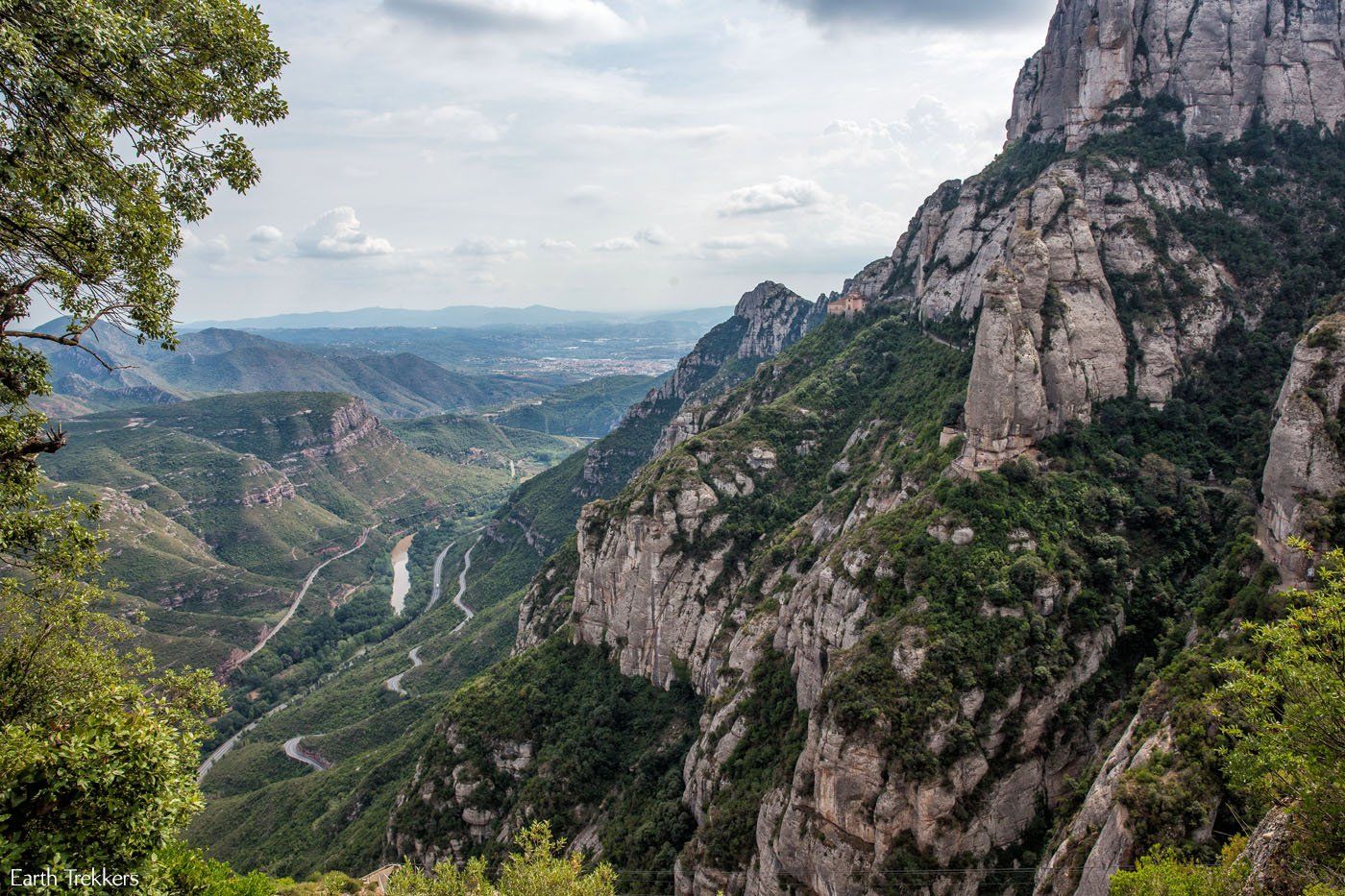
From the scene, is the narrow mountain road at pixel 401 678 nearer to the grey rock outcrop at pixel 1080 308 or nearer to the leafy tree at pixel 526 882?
the leafy tree at pixel 526 882

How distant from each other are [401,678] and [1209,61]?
7059 inches

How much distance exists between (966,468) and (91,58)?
199 feet

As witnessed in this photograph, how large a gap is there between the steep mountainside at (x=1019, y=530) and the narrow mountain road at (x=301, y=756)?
59.1 m

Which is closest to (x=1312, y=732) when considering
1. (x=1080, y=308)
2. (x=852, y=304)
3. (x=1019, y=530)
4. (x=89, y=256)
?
(x=1019, y=530)

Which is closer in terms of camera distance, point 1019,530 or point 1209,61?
point 1019,530

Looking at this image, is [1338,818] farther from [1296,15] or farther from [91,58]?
[1296,15]

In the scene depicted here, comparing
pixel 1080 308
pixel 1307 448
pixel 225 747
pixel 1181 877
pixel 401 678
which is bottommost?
pixel 225 747

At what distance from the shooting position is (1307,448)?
3866cm

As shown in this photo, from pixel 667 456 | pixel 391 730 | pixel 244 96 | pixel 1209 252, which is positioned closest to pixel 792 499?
pixel 667 456

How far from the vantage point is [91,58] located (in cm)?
1380

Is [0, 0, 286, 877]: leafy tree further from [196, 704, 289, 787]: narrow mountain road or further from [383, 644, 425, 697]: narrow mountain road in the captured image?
[196, 704, 289, 787]: narrow mountain road

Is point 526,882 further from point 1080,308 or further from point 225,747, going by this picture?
point 225,747

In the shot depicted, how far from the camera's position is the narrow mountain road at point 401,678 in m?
149

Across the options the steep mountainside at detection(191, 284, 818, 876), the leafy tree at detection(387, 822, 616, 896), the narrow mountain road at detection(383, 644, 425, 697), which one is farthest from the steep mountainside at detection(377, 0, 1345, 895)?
the narrow mountain road at detection(383, 644, 425, 697)
